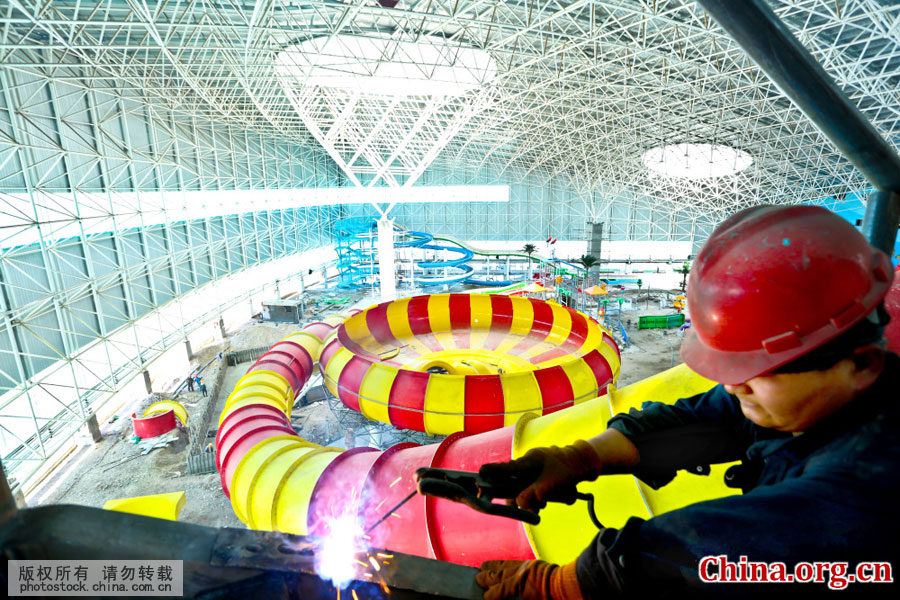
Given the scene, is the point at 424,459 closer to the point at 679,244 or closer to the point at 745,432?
the point at 745,432

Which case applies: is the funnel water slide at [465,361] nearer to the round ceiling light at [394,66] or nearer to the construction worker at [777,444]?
the construction worker at [777,444]

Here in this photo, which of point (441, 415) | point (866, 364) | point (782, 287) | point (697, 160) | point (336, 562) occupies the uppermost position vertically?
point (697, 160)

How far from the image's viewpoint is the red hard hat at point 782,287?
1199mm

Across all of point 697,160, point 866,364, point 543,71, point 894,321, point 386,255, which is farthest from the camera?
point 697,160

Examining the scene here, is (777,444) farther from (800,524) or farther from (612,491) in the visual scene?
(612,491)

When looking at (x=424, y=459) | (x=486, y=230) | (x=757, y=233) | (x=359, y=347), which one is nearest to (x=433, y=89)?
(x=359, y=347)

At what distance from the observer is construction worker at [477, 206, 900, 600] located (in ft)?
3.13

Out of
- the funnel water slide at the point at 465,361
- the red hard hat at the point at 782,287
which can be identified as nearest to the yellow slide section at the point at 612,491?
the red hard hat at the point at 782,287

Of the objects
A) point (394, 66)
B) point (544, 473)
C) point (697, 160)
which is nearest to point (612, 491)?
point (544, 473)

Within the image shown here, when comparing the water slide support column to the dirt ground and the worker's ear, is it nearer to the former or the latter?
the dirt ground

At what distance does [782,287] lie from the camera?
124 cm

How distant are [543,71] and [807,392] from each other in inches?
722

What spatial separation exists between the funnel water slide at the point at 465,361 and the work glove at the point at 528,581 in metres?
5.92

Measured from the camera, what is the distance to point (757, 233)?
4.33 feet
